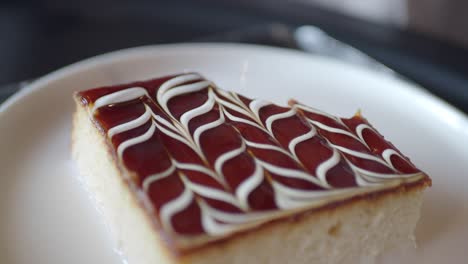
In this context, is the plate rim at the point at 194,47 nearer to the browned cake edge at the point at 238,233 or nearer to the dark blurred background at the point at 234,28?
the dark blurred background at the point at 234,28

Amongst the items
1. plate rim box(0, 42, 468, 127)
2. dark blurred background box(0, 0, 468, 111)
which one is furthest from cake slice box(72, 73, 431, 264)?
dark blurred background box(0, 0, 468, 111)

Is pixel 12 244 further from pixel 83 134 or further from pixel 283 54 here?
pixel 283 54

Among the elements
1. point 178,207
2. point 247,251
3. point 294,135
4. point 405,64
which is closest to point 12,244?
point 178,207

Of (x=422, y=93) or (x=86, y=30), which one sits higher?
(x=86, y=30)

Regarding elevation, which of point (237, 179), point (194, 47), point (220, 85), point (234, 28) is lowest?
point (237, 179)

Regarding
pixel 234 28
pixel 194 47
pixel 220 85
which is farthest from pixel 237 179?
pixel 234 28

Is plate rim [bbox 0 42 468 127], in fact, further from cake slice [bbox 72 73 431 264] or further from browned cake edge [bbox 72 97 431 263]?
browned cake edge [bbox 72 97 431 263]

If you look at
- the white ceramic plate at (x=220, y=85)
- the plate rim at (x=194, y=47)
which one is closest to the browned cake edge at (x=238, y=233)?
the white ceramic plate at (x=220, y=85)

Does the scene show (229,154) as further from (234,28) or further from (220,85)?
(234,28)
